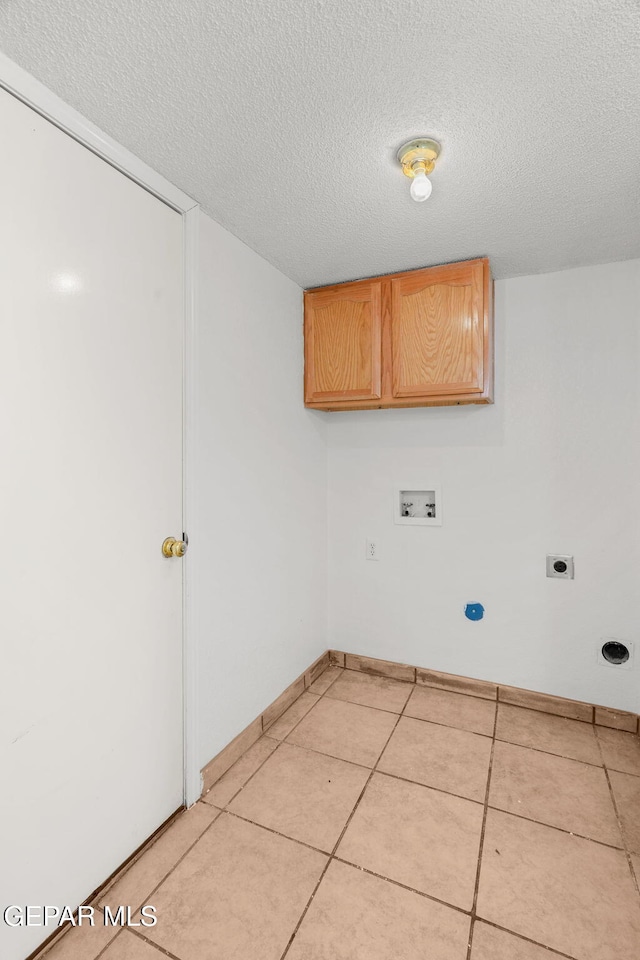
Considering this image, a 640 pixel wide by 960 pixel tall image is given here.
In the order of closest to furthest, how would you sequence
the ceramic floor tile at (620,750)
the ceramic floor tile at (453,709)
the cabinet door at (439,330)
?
1. the ceramic floor tile at (620,750)
2. the cabinet door at (439,330)
3. the ceramic floor tile at (453,709)

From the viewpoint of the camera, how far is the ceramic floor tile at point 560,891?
1146 mm

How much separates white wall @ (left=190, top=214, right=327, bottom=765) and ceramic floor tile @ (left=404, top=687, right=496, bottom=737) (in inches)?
24.6

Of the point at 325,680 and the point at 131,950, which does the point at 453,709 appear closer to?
the point at 325,680

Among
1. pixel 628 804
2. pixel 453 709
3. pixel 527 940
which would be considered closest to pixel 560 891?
pixel 527 940

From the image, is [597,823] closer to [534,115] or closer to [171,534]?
[171,534]

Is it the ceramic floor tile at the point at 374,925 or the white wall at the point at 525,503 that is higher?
the white wall at the point at 525,503

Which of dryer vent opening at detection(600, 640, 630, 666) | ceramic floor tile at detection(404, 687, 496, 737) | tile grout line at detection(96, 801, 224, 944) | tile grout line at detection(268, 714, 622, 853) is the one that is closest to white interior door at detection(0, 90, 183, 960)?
tile grout line at detection(96, 801, 224, 944)

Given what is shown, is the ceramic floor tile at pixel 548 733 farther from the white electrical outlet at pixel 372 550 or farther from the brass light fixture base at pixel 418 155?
the brass light fixture base at pixel 418 155

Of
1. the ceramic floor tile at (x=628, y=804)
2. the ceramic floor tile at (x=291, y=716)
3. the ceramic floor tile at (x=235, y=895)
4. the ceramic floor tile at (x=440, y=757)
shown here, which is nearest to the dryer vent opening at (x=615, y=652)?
the ceramic floor tile at (x=628, y=804)

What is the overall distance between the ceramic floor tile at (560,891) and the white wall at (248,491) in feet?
3.36

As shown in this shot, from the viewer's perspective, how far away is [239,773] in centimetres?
176

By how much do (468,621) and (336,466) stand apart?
1117 millimetres

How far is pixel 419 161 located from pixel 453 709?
2.29 meters

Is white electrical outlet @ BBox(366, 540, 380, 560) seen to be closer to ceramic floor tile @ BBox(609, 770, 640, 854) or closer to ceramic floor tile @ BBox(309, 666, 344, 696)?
ceramic floor tile @ BBox(309, 666, 344, 696)
